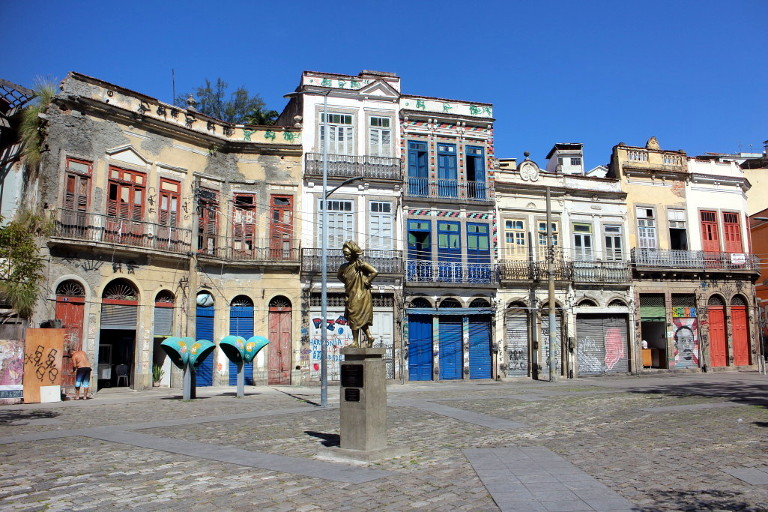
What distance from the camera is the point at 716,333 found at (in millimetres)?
32938

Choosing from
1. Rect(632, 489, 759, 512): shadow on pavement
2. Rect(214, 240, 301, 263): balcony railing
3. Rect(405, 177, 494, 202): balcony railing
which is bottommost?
Rect(632, 489, 759, 512): shadow on pavement

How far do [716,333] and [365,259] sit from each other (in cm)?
1984

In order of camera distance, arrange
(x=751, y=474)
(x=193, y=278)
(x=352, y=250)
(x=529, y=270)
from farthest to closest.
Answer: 1. (x=529, y=270)
2. (x=193, y=278)
3. (x=352, y=250)
4. (x=751, y=474)

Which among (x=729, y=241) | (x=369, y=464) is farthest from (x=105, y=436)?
(x=729, y=241)

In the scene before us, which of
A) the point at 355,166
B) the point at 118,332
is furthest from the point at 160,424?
the point at 355,166

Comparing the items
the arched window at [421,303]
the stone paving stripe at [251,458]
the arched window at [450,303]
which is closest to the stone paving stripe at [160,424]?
the stone paving stripe at [251,458]

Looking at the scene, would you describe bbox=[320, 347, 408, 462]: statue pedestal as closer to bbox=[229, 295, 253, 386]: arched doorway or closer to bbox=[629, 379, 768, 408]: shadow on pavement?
bbox=[629, 379, 768, 408]: shadow on pavement

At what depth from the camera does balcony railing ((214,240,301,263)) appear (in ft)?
86.6

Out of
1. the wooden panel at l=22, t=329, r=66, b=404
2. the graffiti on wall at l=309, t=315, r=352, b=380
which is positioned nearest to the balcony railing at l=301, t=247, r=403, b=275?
the graffiti on wall at l=309, t=315, r=352, b=380

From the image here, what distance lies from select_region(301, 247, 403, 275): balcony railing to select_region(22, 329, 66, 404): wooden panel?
10438mm

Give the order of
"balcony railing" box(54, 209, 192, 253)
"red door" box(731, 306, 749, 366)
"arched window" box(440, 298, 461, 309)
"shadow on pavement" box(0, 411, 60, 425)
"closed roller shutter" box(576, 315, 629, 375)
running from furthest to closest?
"red door" box(731, 306, 749, 366), "closed roller shutter" box(576, 315, 629, 375), "arched window" box(440, 298, 461, 309), "balcony railing" box(54, 209, 192, 253), "shadow on pavement" box(0, 411, 60, 425)

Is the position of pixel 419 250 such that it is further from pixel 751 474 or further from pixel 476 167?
pixel 751 474

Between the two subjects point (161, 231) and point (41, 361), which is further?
point (161, 231)

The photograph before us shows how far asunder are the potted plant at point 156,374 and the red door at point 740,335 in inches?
1143
